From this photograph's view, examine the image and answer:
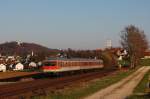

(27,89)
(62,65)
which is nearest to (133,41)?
(62,65)

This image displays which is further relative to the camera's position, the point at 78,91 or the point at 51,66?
the point at 51,66

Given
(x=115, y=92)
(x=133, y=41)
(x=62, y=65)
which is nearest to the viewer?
(x=115, y=92)

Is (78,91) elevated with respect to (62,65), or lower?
lower

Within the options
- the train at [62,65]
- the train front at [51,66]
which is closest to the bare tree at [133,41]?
the train at [62,65]

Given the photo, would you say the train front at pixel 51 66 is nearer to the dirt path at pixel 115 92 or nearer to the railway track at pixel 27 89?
the railway track at pixel 27 89

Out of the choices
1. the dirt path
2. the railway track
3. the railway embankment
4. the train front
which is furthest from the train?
the dirt path

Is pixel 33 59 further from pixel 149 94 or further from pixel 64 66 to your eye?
pixel 149 94

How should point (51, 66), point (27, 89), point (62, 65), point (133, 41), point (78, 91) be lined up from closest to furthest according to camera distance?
point (78, 91) < point (27, 89) < point (51, 66) < point (62, 65) < point (133, 41)

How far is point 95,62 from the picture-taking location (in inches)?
3814

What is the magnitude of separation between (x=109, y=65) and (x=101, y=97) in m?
111

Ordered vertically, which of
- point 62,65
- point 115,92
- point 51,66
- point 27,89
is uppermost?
point 62,65

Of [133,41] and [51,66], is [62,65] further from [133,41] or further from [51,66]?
[133,41]

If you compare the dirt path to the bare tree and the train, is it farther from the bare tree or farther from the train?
the bare tree

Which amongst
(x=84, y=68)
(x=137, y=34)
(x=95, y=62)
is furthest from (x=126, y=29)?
(x=84, y=68)
